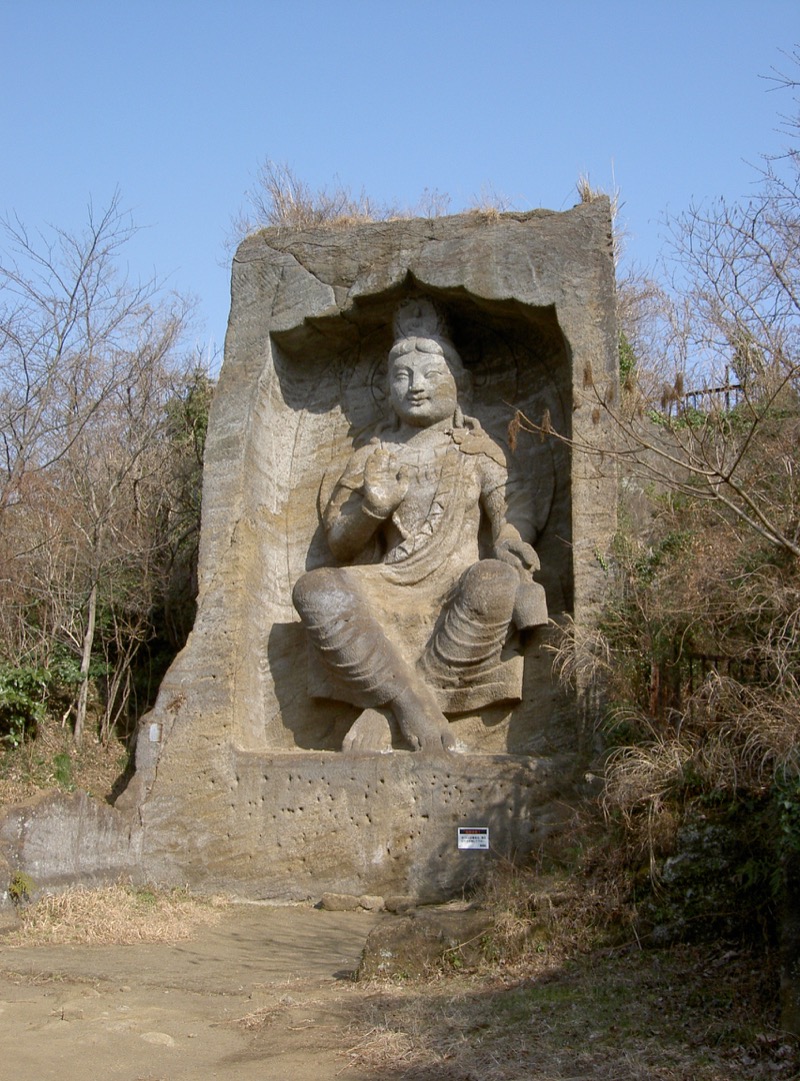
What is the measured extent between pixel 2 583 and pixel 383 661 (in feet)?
11.9

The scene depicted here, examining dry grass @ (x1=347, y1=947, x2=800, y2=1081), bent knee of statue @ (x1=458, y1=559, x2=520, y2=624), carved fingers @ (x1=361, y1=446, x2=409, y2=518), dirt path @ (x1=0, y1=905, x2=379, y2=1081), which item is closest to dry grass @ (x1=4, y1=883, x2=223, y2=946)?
dirt path @ (x1=0, y1=905, x2=379, y2=1081)

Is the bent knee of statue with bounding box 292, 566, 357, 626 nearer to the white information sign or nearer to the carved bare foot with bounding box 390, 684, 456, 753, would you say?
the carved bare foot with bounding box 390, 684, 456, 753

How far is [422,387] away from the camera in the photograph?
8016 mm

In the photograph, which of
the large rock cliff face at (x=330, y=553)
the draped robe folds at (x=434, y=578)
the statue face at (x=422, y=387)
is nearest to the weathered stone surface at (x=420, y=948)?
the large rock cliff face at (x=330, y=553)

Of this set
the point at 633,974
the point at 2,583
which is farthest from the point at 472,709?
the point at 2,583

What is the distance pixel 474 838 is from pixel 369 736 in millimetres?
896

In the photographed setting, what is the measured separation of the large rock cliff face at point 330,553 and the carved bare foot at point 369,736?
0.45 ft

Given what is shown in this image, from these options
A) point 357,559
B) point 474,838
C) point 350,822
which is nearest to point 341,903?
point 350,822

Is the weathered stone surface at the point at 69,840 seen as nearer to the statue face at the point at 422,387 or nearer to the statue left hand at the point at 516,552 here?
the statue left hand at the point at 516,552

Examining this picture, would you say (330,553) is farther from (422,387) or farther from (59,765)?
(59,765)

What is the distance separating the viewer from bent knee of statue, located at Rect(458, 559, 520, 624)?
710cm

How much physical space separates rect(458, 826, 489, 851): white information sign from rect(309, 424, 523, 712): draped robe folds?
0.88 meters

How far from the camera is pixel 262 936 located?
6.11 meters

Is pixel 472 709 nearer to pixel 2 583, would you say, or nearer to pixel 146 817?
pixel 146 817
